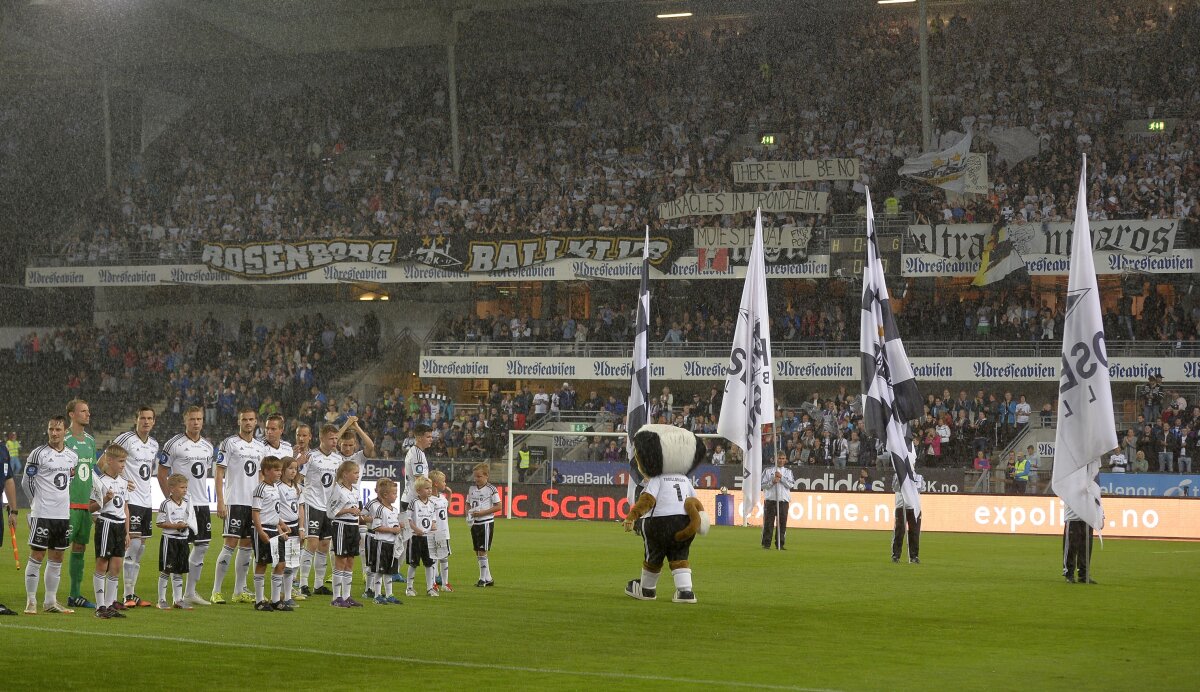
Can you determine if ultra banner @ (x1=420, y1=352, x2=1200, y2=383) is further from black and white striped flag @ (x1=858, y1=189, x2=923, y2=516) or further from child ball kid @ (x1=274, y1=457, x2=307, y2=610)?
child ball kid @ (x1=274, y1=457, x2=307, y2=610)

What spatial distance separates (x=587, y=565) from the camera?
22.4m

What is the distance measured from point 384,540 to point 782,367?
2994 centimetres

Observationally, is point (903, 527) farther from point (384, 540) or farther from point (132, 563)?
point (132, 563)

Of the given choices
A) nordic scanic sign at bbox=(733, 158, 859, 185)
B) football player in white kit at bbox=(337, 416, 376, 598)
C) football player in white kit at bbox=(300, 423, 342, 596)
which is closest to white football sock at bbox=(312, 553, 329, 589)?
football player in white kit at bbox=(300, 423, 342, 596)

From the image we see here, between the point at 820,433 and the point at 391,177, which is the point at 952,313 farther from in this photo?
the point at 391,177

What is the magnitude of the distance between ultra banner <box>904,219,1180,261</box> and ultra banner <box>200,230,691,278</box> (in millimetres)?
7674

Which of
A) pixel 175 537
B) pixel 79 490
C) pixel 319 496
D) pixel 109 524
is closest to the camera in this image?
pixel 109 524

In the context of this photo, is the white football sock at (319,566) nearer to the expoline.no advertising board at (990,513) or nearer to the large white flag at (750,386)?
the large white flag at (750,386)

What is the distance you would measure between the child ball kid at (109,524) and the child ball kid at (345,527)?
7.28ft

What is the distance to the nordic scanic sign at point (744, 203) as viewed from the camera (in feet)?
146

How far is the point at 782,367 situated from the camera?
146 feet

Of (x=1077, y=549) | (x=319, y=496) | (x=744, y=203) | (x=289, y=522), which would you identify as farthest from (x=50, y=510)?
(x=744, y=203)

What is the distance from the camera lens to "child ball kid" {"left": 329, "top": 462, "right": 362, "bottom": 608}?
610 inches

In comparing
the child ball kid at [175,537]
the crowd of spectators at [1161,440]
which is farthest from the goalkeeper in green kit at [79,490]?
the crowd of spectators at [1161,440]
